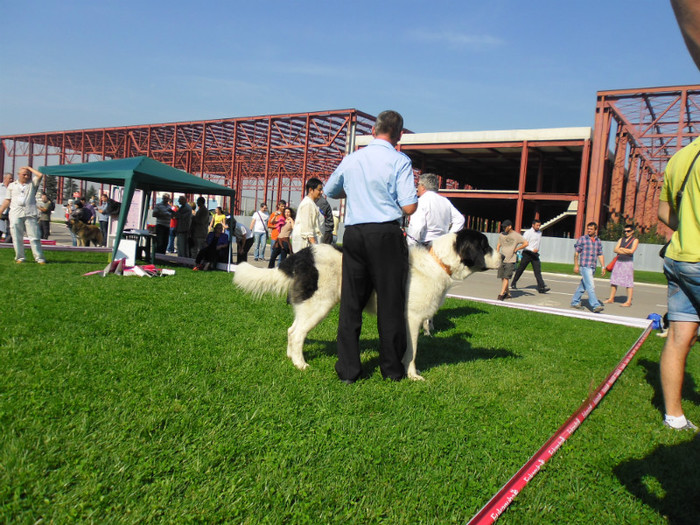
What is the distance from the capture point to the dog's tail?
4.40m

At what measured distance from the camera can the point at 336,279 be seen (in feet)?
14.2

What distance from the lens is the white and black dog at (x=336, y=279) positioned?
4.25 metres

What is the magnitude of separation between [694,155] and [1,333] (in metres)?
5.67

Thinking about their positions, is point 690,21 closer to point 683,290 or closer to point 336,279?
point 683,290

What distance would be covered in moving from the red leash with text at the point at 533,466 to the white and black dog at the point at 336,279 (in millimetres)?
1326

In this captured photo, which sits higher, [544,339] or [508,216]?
[508,216]

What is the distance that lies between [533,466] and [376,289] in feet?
5.82

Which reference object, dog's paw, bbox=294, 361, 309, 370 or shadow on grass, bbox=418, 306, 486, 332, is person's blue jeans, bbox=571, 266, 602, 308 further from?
dog's paw, bbox=294, 361, 309, 370

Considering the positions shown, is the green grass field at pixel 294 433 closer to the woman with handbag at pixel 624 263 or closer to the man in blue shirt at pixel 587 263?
the man in blue shirt at pixel 587 263

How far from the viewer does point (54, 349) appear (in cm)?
399

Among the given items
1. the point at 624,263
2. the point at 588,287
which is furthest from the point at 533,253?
the point at 588,287

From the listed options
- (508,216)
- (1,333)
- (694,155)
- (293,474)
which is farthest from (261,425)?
(508,216)

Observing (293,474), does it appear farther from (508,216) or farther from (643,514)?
(508,216)

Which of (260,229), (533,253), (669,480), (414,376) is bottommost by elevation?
(669,480)
